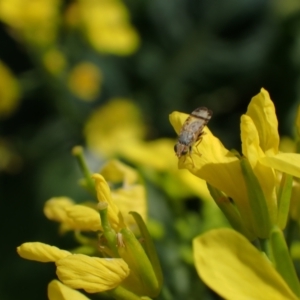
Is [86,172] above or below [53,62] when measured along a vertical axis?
below

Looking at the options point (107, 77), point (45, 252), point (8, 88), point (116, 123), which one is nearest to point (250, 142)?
point (45, 252)

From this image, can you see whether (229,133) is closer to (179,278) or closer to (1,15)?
(1,15)

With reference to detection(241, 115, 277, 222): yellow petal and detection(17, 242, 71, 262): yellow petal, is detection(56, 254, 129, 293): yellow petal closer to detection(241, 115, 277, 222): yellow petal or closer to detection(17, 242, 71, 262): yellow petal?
detection(17, 242, 71, 262): yellow petal

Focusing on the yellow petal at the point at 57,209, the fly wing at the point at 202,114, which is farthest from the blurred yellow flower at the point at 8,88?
the fly wing at the point at 202,114

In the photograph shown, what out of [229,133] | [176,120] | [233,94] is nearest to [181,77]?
[233,94]

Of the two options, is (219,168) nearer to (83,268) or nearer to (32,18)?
(83,268)

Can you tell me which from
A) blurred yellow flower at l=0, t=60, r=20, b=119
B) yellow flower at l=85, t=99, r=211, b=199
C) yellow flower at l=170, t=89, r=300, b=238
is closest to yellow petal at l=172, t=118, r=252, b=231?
yellow flower at l=170, t=89, r=300, b=238
